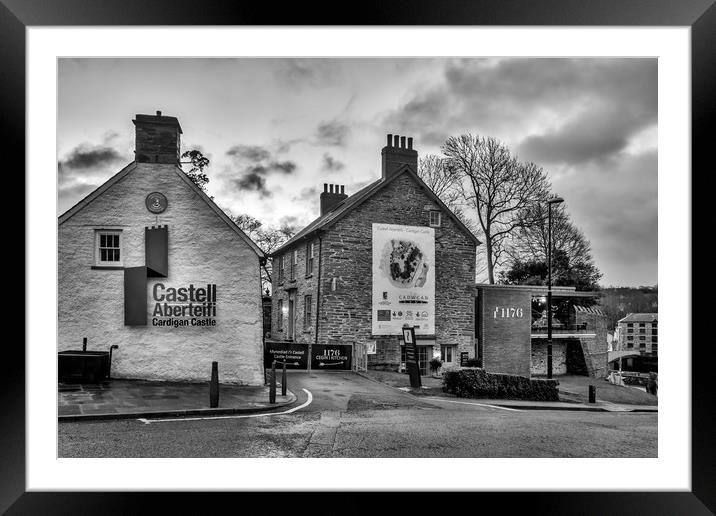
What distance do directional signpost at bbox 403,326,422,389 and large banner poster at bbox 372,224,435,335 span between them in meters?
2.08

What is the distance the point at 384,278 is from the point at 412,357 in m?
2.73

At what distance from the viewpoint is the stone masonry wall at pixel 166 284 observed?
29.9ft

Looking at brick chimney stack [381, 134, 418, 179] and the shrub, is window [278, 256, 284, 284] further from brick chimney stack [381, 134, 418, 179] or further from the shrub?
the shrub

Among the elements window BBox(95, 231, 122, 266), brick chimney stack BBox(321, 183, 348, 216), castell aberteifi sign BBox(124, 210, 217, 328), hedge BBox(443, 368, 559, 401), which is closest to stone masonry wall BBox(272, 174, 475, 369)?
brick chimney stack BBox(321, 183, 348, 216)

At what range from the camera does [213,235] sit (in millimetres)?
9836

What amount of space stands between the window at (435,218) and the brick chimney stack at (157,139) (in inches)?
315

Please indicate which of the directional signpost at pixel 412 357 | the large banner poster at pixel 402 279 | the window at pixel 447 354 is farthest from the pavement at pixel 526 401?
the large banner poster at pixel 402 279

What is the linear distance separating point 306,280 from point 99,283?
671 centimetres

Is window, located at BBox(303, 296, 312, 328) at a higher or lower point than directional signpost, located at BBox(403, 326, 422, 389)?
higher

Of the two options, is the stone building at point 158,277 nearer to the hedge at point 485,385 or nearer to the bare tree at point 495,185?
the hedge at point 485,385

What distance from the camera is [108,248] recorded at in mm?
9297

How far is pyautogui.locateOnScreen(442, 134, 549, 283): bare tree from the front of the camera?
13781 millimetres
